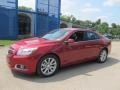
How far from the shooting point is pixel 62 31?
28.8 ft

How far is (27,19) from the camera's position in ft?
109

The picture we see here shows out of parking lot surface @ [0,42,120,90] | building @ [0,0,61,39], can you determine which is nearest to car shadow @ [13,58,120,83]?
parking lot surface @ [0,42,120,90]

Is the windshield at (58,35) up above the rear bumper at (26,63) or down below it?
above

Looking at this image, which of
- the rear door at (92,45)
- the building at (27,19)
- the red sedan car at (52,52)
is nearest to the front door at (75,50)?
the red sedan car at (52,52)

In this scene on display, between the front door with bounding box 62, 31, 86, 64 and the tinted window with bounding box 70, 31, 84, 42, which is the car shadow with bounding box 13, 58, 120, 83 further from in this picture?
the tinted window with bounding box 70, 31, 84, 42

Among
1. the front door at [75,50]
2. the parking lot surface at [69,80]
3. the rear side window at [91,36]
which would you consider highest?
the rear side window at [91,36]

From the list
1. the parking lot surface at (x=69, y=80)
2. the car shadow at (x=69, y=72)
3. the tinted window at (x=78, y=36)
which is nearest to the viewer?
the parking lot surface at (x=69, y=80)

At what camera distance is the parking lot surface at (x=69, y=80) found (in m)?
6.37

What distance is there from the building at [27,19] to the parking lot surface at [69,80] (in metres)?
18.3

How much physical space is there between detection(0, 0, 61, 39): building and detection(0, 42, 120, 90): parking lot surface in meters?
18.3

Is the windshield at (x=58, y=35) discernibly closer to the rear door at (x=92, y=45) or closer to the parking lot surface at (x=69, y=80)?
the rear door at (x=92, y=45)

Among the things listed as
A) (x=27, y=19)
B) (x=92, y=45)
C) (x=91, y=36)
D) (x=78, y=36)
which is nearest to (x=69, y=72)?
(x=78, y=36)

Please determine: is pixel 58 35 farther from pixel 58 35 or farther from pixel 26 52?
pixel 26 52

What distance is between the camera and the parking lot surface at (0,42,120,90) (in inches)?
251
